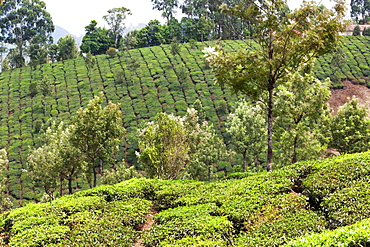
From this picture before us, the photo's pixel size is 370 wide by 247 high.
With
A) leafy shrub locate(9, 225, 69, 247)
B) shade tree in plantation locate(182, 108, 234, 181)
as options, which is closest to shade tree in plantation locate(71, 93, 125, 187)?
shade tree in plantation locate(182, 108, 234, 181)

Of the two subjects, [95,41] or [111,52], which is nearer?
[111,52]

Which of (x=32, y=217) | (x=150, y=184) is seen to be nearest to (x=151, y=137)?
(x=150, y=184)

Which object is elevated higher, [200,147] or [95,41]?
[95,41]

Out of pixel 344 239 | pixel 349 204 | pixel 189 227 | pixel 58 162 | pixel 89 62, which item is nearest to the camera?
pixel 344 239

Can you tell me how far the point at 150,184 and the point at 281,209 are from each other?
745cm

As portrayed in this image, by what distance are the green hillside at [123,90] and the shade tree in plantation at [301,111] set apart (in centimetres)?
2316

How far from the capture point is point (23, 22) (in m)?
105

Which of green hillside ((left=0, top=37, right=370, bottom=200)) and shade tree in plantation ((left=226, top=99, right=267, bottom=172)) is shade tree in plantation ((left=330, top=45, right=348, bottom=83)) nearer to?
→ green hillside ((left=0, top=37, right=370, bottom=200))

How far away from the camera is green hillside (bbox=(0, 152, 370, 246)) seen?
33.9ft

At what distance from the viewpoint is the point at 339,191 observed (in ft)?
37.9

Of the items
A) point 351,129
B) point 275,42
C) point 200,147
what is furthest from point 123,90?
point 275,42

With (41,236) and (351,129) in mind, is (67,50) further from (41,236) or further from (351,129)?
(41,236)

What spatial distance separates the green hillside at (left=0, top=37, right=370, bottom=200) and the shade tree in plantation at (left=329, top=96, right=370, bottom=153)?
2321 cm

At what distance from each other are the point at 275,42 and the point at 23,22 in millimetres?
109052
